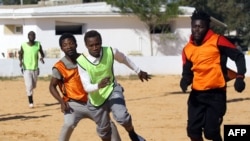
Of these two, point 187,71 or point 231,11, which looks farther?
point 231,11

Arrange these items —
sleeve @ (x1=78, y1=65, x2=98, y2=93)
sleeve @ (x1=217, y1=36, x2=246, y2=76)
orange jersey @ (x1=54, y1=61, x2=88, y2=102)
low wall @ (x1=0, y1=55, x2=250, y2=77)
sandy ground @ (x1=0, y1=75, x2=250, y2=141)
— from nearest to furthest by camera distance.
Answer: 1. sleeve @ (x1=217, y1=36, x2=246, y2=76)
2. sleeve @ (x1=78, y1=65, x2=98, y2=93)
3. orange jersey @ (x1=54, y1=61, x2=88, y2=102)
4. sandy ground @ (x1=0, y1=75, x2=250, y2=141)
5. low wall @ (x1=0, y1=55, x2=250, y2=77)

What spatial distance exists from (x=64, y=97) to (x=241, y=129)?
2.74 m

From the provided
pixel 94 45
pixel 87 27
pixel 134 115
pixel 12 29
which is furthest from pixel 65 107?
pixel 12 29

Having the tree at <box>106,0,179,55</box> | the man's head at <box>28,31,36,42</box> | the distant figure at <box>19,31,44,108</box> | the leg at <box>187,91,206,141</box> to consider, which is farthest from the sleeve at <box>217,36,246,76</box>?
the tree at <box>106,0,179,55</box>

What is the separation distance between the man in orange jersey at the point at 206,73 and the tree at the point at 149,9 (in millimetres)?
31086

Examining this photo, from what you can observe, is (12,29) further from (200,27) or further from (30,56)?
(200,27)

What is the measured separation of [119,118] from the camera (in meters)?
8.80

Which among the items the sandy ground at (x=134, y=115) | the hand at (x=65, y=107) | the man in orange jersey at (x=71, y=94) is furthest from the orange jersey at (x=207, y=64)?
the sandy ground at (x=134, y=115)

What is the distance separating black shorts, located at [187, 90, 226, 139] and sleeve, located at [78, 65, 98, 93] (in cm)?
125

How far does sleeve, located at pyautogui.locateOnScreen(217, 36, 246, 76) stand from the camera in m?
8.13

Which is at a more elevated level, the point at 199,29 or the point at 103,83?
the point at 199,29

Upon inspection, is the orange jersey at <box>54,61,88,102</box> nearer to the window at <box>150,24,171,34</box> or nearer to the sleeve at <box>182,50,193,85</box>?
the sleeve at <box>182,50,193,85</box>

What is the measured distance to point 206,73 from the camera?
8.42 m

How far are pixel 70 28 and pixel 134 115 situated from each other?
25286 mm
